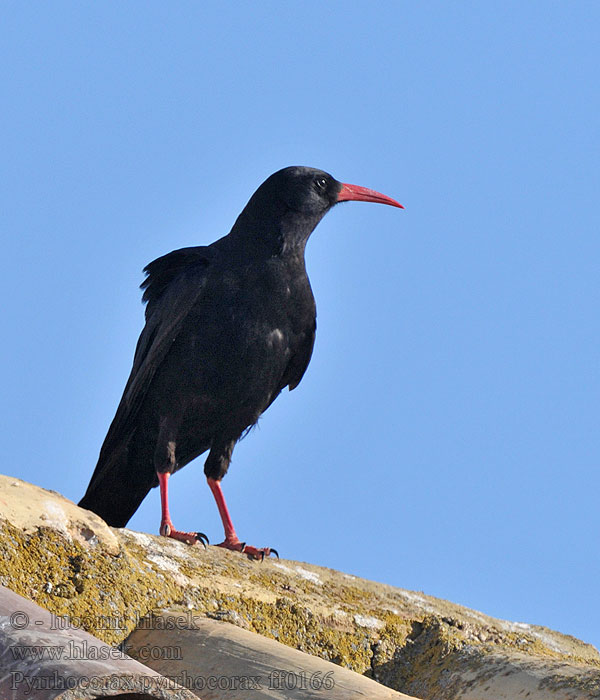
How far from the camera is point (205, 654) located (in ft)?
10.8

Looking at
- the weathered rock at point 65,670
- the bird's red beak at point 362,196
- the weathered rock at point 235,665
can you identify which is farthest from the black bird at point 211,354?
the weathered rock at point 65,670

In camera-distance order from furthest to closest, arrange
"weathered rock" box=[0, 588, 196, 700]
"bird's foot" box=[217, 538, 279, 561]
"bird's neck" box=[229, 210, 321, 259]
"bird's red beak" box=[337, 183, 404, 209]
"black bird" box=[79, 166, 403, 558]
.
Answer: "bird's red beak" box=[337, 183, 404, 209] < "bird's neck" box=[229, 210, 321, 259] < "black bird" box=[79, 166, 403, 558] < "bird's foot" box=[217, 538, 279, 561] < "weathered rock" box=[0, 588, 196, 700]

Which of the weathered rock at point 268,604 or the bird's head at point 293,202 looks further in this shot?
the bird's head at point 293,202

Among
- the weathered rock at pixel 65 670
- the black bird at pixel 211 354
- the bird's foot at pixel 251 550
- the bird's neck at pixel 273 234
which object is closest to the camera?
the weathered rock at pixel 65 670

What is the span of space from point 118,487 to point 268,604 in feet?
8.13

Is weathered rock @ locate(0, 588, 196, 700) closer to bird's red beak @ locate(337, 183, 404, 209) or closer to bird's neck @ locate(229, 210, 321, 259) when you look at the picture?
bird's neck @ locate(229, 210, 321, 259)

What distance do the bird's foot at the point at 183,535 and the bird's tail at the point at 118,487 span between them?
808mm

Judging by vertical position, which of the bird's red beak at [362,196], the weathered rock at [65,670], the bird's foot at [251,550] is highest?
the bird's red beak at [362,196]

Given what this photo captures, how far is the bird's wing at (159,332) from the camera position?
6.07 metres

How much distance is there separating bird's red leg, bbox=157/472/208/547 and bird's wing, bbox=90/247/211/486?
0.43 metres

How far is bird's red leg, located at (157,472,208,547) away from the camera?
17.2ft

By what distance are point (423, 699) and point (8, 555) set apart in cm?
172

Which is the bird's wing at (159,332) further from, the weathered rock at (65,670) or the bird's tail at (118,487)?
the weathered rock at (65,670)

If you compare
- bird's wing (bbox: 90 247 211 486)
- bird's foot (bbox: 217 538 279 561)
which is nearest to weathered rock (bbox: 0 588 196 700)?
bird's foot (bbox: 217 538 279 561)
